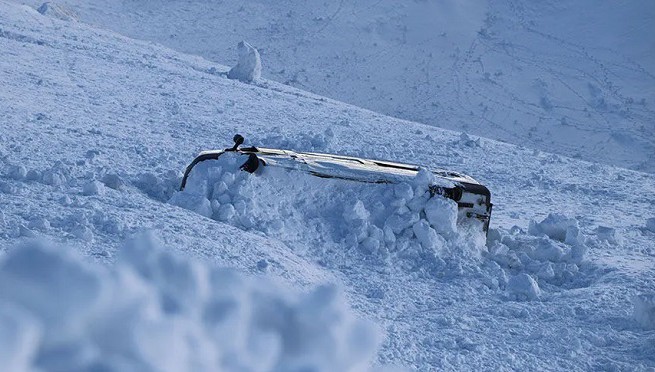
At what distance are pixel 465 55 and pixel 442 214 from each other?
1786 cm

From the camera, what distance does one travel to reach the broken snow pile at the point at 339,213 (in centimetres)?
598

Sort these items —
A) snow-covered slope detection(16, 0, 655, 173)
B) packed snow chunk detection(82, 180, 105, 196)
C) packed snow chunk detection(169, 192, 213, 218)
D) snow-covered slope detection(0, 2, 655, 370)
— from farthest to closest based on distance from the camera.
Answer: snow-covered slope detection(16, 0, 655, 173) → packed snow chunk detection(169, 192, 213, 218) → packed snow chunk detection(82, 180, 105, 196) → snow-covered slope detection(0, 2, 655, 370)

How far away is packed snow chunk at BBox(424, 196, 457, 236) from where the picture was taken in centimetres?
631

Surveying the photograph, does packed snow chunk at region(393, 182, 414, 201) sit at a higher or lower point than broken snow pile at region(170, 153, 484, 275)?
higher

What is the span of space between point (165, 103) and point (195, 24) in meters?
13.8

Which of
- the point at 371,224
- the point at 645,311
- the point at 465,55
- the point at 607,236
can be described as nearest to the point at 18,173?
the point at 371,224

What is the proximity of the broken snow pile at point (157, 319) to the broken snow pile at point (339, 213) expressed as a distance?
471 cm

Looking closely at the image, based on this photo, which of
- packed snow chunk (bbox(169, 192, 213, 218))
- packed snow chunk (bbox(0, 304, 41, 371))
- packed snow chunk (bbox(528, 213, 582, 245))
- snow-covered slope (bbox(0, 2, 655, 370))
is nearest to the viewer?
packed snow chunk (bbox(0, 304, 41, 371))

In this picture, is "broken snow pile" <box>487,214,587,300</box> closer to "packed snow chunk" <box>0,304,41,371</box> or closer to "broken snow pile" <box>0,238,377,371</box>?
"broken snow pile" <box>0,238,377,371</box>

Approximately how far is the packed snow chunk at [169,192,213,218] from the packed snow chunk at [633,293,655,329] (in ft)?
9.22

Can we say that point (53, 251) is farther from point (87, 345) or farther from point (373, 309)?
point (373, 309)

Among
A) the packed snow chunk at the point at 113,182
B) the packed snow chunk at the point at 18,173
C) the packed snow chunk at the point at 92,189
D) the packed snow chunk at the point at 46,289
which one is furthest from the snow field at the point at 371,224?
the packed snow chunk at the point at 46,289

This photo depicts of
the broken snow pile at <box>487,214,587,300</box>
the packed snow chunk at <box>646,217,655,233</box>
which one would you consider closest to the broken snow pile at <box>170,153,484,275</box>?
the broken snow pile at <box>487,214,587,300</box>

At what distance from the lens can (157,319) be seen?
99 cm
